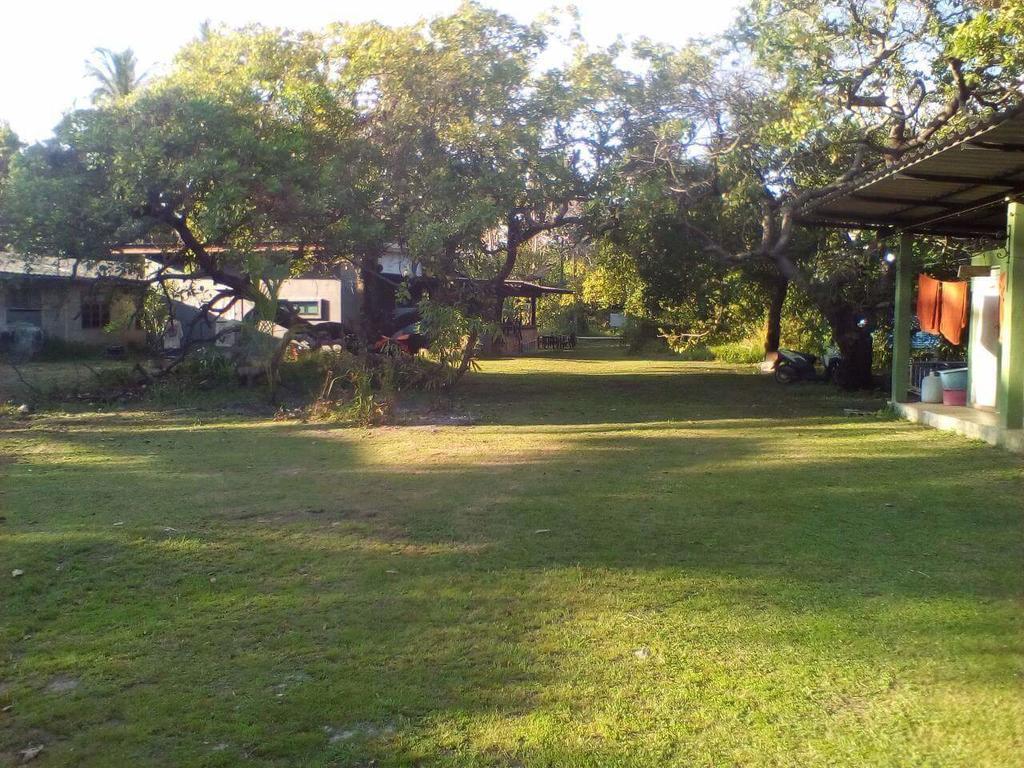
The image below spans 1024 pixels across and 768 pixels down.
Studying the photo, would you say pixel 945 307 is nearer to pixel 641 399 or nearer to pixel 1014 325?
pixel 1014 325

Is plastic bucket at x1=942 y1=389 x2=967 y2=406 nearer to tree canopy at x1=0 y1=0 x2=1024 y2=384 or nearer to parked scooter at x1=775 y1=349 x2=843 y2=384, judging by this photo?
tree canopy at x1=0 y1=0 x2=1024 y2=384

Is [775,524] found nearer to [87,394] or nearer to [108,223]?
[108,223]

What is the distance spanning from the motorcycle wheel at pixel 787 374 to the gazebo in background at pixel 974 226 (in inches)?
243

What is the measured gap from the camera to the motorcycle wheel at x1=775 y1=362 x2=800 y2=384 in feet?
70.7

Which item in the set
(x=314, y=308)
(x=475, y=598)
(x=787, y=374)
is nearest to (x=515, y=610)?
(x=475, y=598)

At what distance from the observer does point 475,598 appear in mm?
5523

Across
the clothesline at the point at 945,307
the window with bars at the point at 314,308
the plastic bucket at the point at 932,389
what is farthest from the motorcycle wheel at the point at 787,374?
the window with bars at the point at 314,308

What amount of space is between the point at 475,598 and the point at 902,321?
11738mm

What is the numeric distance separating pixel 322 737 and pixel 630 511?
441cm

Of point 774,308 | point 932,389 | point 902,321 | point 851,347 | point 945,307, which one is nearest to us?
point 945,307

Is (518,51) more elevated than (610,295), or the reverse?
(518,51)

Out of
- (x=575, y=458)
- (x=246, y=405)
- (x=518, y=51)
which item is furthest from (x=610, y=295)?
(x=575, y=458)

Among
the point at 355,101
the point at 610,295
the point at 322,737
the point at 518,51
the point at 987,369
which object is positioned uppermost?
the point at 518,51

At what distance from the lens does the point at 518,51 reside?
691 inches
